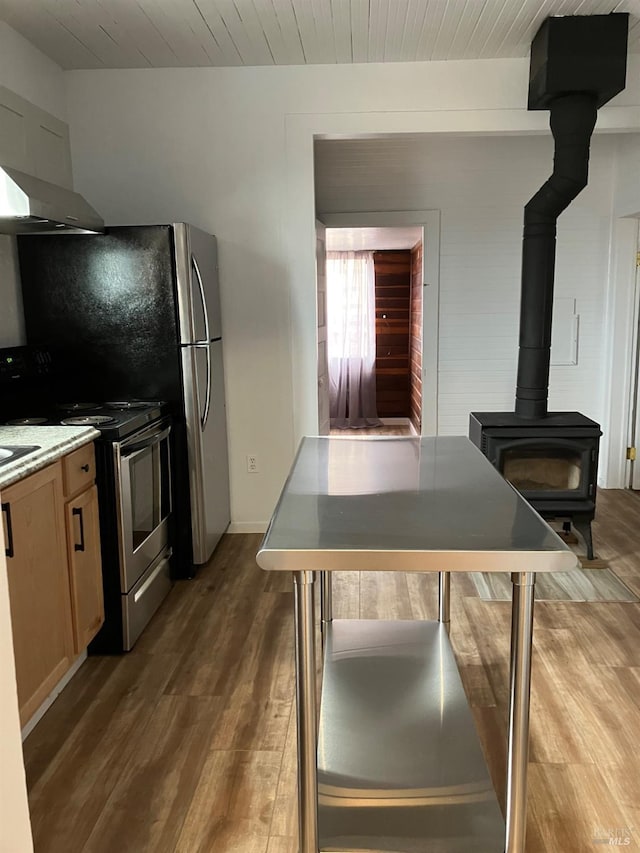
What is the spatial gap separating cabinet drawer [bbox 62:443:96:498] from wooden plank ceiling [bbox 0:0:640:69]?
194cm

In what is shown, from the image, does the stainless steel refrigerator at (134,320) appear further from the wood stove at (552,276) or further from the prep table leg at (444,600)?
the wood stove at (552,276)

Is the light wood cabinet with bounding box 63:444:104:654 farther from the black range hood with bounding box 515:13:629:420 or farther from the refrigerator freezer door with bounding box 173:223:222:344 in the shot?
the black range hood with bounding box 515:13:629:420

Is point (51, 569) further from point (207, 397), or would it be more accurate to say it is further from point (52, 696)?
point (207, 397)

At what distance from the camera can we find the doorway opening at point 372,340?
793cm

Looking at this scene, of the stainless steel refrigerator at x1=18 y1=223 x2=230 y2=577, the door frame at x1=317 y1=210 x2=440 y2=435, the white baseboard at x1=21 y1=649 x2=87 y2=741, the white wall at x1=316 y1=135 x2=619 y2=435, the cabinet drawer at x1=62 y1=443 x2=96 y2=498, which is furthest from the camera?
the door frame at x1=317 y1=210 x2=440 y2=435

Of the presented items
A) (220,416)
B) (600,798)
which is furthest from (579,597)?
(220,416)

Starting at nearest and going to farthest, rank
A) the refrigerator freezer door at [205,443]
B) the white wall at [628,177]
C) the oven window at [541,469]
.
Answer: the refrigerator freezer door at [205,443], the oven window at [541,469], the white wall at [628,177]

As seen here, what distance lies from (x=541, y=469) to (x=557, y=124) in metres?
1.79

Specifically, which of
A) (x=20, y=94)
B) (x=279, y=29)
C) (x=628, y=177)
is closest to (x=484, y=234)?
(x=628, y=177)

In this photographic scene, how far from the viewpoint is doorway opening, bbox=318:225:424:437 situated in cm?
793

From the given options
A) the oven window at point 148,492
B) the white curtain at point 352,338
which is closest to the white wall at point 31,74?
the oven window at point 148,492

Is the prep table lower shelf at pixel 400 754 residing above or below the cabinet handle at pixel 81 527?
below

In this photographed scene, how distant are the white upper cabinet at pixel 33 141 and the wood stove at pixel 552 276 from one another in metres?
2.38

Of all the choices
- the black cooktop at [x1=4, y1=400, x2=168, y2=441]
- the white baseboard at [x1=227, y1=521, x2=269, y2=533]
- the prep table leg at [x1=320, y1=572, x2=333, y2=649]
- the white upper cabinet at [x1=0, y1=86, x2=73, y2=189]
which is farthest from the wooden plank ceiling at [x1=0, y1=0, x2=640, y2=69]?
the white baseboard at [x1=227, y1=521, x2=269, y2=533]
